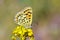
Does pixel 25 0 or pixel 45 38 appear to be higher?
pixel 25 0

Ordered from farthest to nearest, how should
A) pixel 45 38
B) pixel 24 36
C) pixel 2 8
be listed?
pixel 2 8 < pixel 45 38 < pixel 24 36

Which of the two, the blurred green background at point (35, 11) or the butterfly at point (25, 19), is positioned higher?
the blurred green background at point (35, 11)

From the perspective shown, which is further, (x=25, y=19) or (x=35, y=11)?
(x=35, y=11)

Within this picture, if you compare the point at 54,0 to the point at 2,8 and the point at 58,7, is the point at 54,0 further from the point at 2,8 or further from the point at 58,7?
the point at 2,8

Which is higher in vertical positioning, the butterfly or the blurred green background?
the blurred green background

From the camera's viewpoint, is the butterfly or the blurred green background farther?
the blurred green background

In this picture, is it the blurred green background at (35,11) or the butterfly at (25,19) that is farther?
the blurred green background at (35,11)

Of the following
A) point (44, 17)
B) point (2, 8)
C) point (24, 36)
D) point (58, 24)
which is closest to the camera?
point (24, 36)

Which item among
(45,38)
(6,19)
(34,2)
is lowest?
(45,38)

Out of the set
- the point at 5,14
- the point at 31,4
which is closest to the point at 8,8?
the point at 5,14

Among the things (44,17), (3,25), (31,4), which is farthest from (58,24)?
(3,25)

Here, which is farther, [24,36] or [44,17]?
[44,17]
